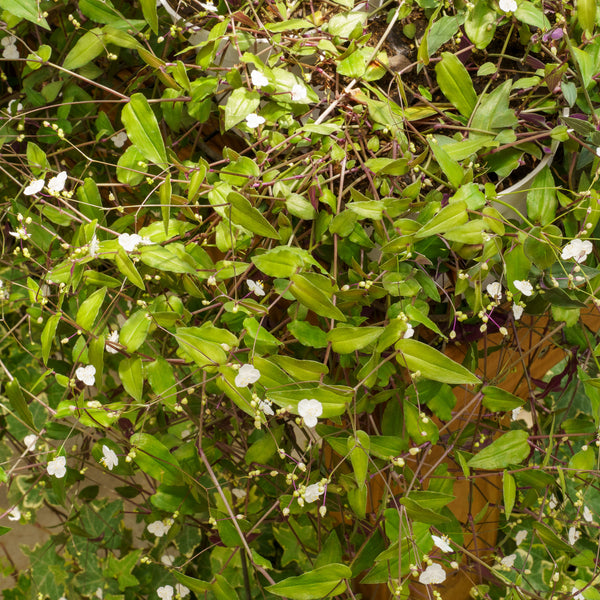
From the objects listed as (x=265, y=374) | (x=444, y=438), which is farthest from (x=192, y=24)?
(x=444, y=438)

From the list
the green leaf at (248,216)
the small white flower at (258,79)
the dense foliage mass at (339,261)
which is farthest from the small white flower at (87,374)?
the small white flower at (258,79)

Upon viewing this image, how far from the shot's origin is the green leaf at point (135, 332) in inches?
23.7

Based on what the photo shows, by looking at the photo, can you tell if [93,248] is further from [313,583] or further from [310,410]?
[313,583]

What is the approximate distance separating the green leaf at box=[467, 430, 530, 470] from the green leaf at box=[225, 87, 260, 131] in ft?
1.36

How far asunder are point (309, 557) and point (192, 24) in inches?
25.2

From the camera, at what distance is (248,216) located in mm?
542

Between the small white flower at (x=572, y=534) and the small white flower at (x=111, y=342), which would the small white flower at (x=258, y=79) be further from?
the small white flower at (x=572, y=534)

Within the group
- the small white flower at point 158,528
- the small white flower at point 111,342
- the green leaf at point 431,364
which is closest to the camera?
the green leaf at point 431,364

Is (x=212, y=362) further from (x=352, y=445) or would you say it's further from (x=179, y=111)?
(x=179, y=111)

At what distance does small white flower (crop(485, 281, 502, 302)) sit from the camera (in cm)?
63

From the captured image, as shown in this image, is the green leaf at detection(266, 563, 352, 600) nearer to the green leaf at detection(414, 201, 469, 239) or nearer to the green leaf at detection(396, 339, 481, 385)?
the green leaf at detection(396, 339, 481, 385)

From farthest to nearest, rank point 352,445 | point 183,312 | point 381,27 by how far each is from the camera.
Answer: point 381,27, point 183,312, point 352,445

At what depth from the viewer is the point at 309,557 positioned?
700 millimetres

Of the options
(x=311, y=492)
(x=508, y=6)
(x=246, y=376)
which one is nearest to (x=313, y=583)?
(x=311, y=492)
